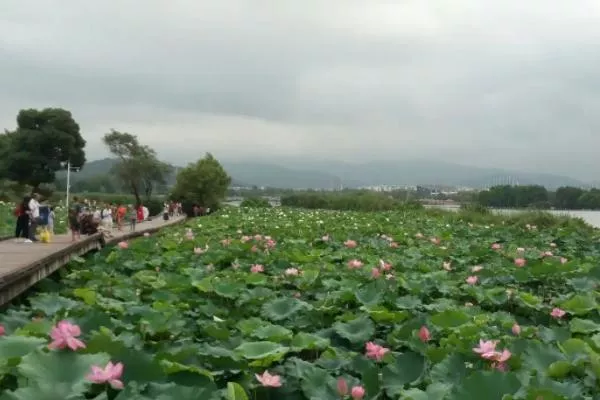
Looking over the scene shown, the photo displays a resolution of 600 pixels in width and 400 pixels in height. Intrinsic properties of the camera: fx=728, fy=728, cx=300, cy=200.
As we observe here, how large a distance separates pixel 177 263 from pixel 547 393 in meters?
5.41

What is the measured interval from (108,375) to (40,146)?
59087 millimetres

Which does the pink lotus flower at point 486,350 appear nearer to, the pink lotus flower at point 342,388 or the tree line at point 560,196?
the pink lotus flower at point 342,388

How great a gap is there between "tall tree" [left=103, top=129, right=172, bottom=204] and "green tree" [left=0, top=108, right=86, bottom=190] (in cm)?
319

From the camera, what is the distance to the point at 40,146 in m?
57.4

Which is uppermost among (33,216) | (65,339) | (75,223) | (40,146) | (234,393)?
(40,146)

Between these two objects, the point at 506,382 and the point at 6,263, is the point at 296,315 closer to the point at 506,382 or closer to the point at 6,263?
the point at 506,382

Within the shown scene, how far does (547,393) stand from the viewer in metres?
2.06

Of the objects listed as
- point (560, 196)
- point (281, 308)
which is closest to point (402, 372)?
point (281, 308)

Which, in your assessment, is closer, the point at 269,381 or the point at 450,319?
the point at 269,381

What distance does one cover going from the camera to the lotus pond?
208 centimetres

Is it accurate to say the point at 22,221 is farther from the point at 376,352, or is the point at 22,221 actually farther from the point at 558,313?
the point at 376,352

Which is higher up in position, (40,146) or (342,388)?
(40,146)

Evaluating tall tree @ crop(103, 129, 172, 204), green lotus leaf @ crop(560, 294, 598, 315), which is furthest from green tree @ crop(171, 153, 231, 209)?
green lotus leaf @ crop(560, 294, 598, 315)

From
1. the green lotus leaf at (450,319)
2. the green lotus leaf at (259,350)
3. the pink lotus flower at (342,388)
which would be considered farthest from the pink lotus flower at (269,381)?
the green lotus leaf at (450,319)
